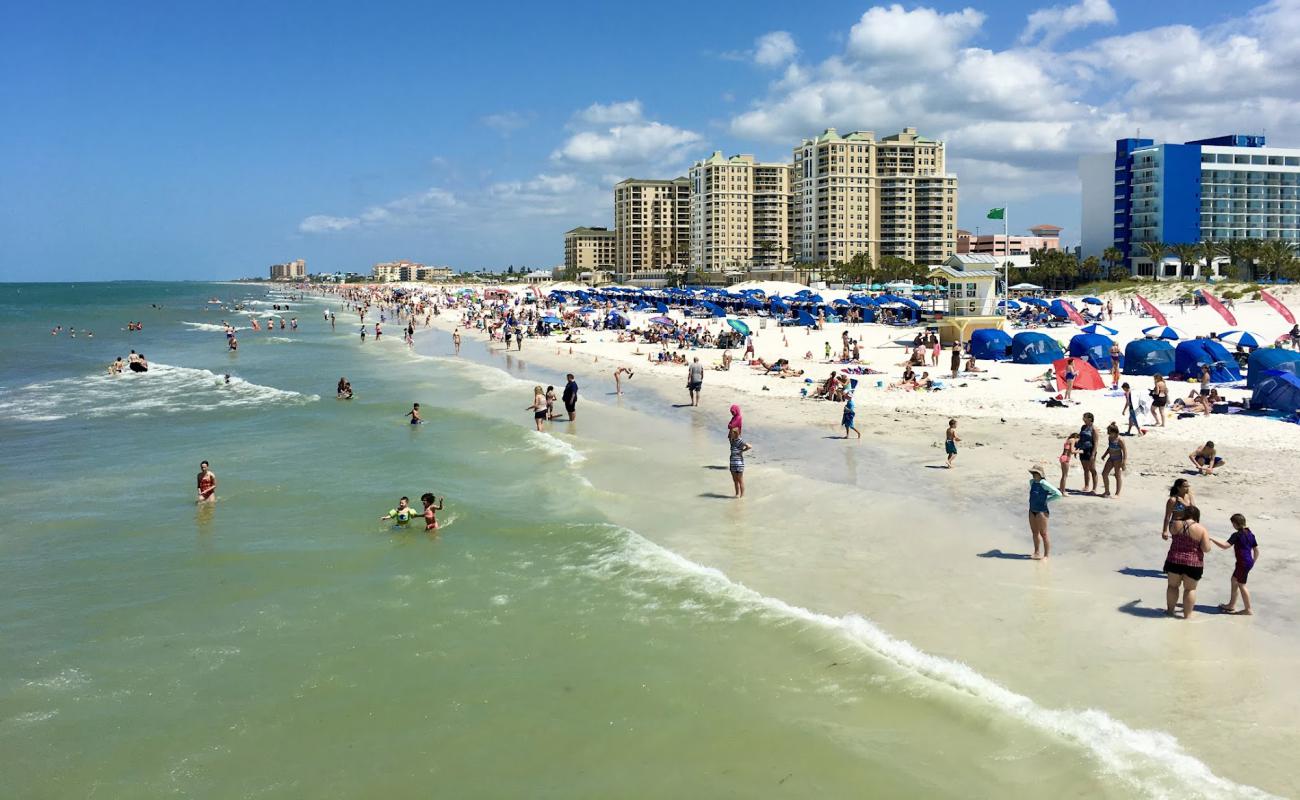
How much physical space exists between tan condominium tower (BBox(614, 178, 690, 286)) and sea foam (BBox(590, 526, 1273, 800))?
159832mm

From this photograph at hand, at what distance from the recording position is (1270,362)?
22.3 meters

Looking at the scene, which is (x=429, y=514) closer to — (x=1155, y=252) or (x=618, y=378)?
(x=618, y=378)

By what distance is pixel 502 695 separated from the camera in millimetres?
8164

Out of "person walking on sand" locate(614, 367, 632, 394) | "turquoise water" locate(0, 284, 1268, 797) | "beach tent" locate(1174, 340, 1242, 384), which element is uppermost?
"beach tent" locate(1174, 340, 1242, 384)

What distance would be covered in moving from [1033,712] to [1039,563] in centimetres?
403

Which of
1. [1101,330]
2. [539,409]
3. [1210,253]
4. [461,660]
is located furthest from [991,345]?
[1210,253]

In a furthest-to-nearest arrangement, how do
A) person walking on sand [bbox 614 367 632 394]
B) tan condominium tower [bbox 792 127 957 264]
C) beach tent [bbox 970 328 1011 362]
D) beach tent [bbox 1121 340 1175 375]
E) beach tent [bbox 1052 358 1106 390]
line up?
tan condominium tower [bbox 792 127 957 264] → beach tent [bbox 970 328 1011 362] → person walking on sand [bbox 614 367 632 394] → beach tent [bbox 1121 340 1175 375] → beach tent [bbox 1052 358 1106 390]

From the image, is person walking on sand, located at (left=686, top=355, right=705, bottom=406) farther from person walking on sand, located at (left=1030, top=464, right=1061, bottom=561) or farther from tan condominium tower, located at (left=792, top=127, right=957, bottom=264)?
tan condominium tower, located at (left=792, top=127, right=957, bottom=264)

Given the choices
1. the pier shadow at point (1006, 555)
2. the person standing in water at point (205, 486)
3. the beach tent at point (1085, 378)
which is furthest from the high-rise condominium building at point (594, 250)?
the pier shadow at point (1006, 555)

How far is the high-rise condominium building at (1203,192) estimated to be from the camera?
9150 cm

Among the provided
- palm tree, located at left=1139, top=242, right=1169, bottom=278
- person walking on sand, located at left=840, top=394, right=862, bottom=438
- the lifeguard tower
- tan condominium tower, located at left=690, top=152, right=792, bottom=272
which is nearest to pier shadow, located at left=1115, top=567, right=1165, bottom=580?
person walking on sand, located at left=840, top=394, right=862, bottom=438

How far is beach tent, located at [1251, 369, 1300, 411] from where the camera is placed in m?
19.6

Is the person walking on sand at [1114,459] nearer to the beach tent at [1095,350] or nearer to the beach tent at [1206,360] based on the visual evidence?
the beach tent at [1206,360]

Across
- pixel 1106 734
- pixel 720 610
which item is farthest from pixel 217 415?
pixel 1106 734
